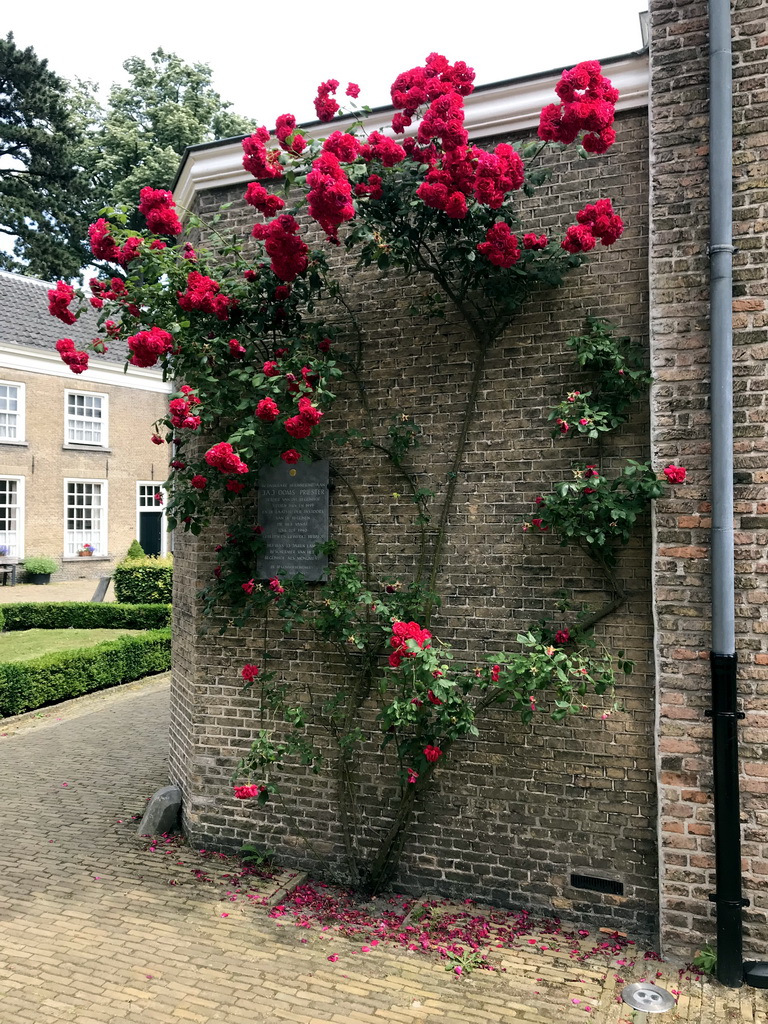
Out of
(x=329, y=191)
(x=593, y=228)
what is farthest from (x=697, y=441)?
(x=329, y=191)

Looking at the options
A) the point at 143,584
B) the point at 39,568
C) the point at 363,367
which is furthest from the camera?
the point at 39,568

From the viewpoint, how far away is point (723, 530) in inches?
164

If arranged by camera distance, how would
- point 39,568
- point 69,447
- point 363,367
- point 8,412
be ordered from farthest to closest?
point 69,447
point 39,568
point 8,412
point 363,367

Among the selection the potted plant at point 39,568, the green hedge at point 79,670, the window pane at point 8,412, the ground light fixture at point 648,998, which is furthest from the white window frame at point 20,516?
the ground light fixture at point 648,998

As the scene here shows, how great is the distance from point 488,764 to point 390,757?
2.32 feet

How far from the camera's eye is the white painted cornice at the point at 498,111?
15.5 feet

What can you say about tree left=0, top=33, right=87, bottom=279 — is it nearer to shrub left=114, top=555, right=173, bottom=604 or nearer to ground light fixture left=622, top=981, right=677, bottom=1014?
shrub left=114, top=555, right=173, bottom=604

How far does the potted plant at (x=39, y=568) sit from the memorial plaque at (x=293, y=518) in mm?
18730

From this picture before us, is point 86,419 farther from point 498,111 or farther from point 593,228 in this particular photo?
point 593,228

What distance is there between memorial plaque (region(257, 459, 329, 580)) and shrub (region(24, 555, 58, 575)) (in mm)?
18722

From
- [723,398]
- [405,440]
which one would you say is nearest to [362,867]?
[405,440]

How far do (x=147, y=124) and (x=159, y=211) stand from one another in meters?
26.3

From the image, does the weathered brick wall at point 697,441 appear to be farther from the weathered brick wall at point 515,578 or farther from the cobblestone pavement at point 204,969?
the cobblestone pavement at point 204,969

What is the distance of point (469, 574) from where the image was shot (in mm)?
5180
